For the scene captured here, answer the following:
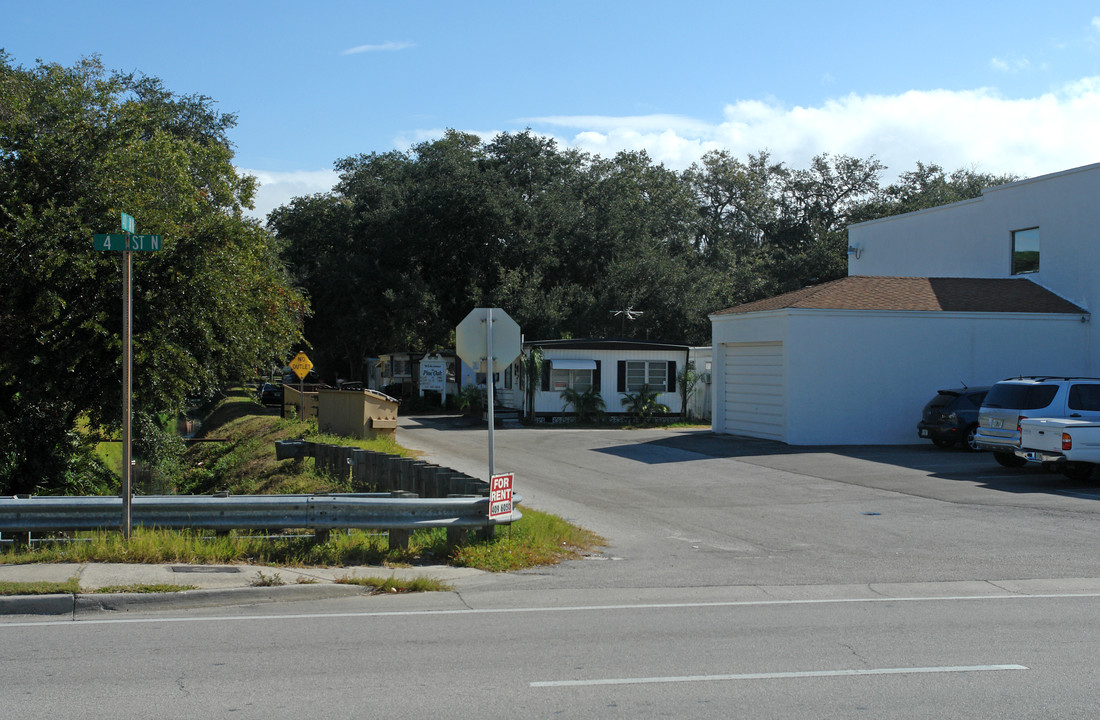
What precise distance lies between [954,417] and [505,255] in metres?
28.3

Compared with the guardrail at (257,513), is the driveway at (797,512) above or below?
below

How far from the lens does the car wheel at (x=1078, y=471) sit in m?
17.0

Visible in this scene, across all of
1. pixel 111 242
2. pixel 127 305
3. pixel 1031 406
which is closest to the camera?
pixel 111 242

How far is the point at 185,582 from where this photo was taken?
29.0ft

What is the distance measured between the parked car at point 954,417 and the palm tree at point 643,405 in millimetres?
12515

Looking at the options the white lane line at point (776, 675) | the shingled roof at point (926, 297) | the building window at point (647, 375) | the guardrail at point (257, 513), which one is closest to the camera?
the white lane line at point (776, 675)

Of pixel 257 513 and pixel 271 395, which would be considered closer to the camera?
pixel 257 513

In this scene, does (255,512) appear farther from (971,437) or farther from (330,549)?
(971,437)

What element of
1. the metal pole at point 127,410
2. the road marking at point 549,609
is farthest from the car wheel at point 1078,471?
the metal pole at point 127,410

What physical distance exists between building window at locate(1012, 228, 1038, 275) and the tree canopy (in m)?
18.8

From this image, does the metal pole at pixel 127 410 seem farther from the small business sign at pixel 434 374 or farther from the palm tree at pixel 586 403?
the small business sign at pixel 434 374

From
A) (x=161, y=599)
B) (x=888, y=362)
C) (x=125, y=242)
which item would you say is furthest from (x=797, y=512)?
(x=888, y=362)

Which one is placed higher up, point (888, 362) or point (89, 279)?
point (89, 279)

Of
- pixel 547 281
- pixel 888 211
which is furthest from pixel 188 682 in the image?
pixel 888 211
